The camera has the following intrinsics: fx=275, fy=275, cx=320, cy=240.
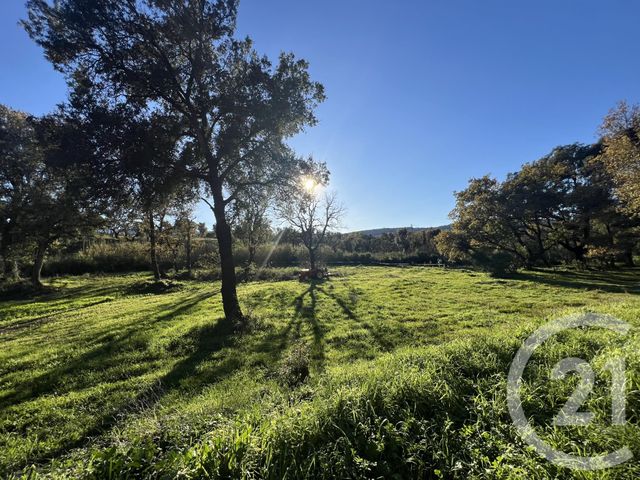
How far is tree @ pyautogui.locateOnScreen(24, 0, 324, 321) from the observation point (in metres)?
8.13

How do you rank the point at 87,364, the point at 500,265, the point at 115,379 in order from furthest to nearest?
the point at 500,265
the point at 87,364
the point at 115,379

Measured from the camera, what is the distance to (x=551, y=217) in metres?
26.8

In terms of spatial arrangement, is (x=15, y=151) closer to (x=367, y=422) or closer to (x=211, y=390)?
(x=211, y=390)

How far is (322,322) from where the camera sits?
10.5 m

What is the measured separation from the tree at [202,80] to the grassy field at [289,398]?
11.1ft

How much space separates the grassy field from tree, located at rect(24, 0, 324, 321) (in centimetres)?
338

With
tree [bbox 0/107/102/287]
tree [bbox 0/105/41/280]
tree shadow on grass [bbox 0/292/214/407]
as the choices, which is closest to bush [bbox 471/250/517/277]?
tree shadow on grass [bbox 0/292/214/407]

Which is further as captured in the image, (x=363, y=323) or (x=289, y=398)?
(x=363, y=323)

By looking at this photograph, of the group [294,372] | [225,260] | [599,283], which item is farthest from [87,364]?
[599,283]

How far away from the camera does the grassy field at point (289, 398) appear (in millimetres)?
2520

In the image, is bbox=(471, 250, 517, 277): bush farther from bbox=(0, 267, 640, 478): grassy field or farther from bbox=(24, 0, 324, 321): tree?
bbox=(24, 0, 324, 321): tree

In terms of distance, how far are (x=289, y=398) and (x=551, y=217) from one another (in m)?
32.6

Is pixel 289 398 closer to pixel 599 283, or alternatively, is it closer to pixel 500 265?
pixel 599 283

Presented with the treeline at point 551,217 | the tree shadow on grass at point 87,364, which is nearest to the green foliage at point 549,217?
the treeline at point 551,217
